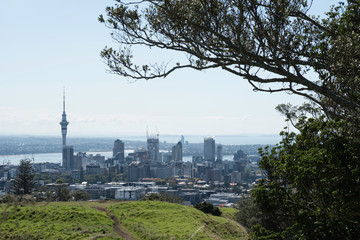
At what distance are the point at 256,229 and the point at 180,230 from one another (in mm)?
5965

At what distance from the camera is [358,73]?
20.0 feet

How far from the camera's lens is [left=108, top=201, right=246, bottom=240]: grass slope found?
14258 millimetres

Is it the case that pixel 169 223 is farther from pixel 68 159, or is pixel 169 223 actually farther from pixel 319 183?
pixel 68 159

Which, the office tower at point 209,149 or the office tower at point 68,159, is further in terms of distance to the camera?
the office tower at point 209,149

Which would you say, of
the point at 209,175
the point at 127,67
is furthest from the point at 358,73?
the point at 209,175

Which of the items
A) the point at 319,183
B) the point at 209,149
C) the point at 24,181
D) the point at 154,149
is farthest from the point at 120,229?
the point at 209,149

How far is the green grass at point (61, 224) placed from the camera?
1314 cm

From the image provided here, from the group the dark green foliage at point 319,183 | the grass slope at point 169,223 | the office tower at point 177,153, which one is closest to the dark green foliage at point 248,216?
the grass slope at point 169,223

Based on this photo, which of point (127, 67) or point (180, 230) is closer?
point (127, 67)

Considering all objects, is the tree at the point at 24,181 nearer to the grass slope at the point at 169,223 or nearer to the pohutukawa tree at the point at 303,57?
the grass slope at the point at 169,223

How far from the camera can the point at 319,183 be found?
6.83m

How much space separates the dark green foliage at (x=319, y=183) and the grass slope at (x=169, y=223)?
5.91 metres

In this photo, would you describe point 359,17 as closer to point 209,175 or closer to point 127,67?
point 127,67

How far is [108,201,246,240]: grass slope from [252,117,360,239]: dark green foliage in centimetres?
591
